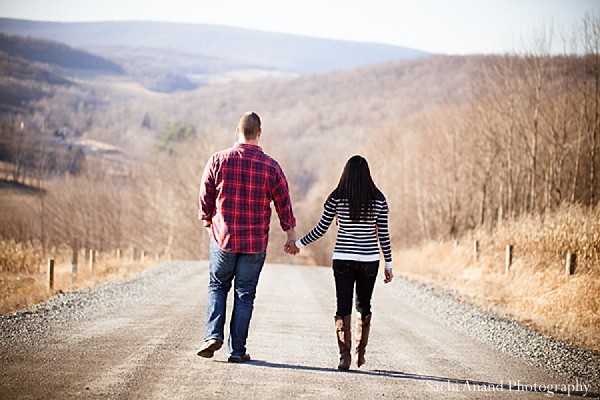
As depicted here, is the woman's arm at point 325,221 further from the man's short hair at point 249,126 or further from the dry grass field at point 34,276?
the dry grass field at point 34,276

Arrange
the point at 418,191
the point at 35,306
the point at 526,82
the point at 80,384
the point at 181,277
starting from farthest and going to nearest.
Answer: the point at 418,191 → the point at 526,82 → the point at 181,277 → the point at 35,306 → the point at 80,384

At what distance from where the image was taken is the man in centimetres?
754

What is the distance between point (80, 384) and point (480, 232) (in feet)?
82.5

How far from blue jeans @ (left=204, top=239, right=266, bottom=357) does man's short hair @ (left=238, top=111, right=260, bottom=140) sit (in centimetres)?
112

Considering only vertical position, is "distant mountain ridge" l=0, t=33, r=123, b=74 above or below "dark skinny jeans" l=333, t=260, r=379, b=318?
above

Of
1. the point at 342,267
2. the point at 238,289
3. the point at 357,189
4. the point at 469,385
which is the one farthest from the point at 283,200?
the point at 469,385

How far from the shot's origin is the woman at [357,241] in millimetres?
7535

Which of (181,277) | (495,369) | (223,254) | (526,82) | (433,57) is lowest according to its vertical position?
(181,277)

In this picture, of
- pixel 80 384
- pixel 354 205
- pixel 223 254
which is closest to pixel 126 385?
pixel 80 384

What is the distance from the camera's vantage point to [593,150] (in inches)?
1105

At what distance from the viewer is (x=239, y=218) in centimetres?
755

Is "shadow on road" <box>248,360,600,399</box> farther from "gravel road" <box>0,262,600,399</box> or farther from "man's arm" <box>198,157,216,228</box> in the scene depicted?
"man's arm" <box>198,157,216,228</box>

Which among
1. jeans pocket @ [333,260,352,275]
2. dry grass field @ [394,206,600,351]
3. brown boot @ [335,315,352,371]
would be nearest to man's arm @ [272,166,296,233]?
jeans pocket @ [333,260,352,275]

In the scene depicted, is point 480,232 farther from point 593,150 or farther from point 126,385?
point 126,385
